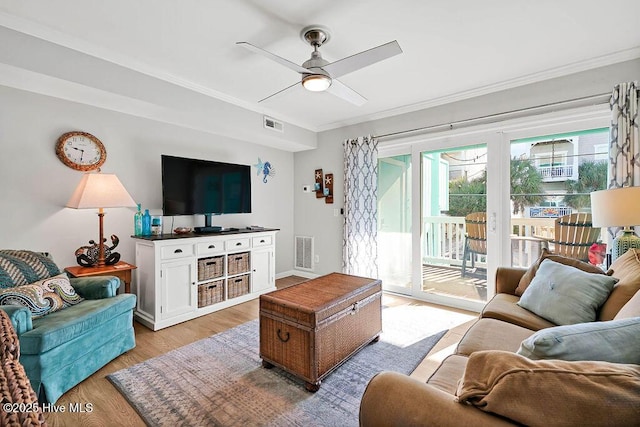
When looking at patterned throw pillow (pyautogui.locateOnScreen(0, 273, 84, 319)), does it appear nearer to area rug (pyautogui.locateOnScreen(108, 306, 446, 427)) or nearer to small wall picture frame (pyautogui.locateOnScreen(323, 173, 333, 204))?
area rug (pyautogui.locateOnScreen(108, 306, 446, 427))

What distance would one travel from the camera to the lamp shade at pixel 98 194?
8.27 ft

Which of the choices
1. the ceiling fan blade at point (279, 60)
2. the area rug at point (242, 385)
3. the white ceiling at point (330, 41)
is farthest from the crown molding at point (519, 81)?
the area rug at point (242, 385)

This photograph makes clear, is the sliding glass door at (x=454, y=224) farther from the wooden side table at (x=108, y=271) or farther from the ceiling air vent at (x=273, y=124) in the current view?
the wooden side table at (x=108, y=271)

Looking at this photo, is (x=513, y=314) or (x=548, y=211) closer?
(x=513, y=314)

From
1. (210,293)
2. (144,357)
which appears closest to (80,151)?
(210,293)

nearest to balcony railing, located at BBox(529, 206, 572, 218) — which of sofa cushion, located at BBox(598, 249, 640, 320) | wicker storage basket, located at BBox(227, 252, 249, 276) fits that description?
sofa cushion, located at BBox(598, 249, 640, 320)

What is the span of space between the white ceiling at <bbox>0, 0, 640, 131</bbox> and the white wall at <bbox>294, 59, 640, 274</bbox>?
4.0 inches

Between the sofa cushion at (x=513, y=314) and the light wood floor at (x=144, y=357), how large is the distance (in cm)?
59

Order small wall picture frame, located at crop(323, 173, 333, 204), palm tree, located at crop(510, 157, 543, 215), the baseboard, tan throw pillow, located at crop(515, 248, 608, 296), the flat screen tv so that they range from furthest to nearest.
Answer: the baseboard < small wall picture frame, located at crop(323, 173, 333, 204) < the flat screen tv < palm tree, located at crop(510, 157, 543, 215) < tan throw pillow, located at crop(515, 248, 608, 296)

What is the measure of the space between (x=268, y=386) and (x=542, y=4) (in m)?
3.01

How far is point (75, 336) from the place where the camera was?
6.14 feet

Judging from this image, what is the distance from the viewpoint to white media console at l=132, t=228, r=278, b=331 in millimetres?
2822

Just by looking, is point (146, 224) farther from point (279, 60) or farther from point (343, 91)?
point (343, 91)

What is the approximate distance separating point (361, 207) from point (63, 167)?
10.5ft
